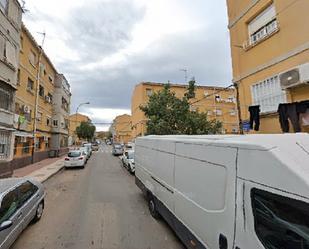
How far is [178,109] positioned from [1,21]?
36.2 ft

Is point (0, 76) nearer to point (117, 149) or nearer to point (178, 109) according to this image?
point (178, 109)

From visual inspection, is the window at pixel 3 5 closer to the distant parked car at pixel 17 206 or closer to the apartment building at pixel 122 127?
the distant parked car at pixel 17 206

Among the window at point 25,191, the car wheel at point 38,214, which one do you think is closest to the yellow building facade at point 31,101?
the car wheel at point 38,214

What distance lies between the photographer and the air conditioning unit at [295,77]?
20.5 feet

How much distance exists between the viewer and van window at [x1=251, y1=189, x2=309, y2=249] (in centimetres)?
204

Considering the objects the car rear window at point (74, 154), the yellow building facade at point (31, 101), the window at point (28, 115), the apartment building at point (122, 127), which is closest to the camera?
the yellow building facade at point (31, 101)

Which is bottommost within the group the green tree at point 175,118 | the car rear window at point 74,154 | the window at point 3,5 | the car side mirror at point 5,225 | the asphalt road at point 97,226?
the asphalt road at point 97,226

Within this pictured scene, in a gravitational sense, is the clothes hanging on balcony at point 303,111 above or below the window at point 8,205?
above

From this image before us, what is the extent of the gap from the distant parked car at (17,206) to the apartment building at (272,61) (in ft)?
23.7

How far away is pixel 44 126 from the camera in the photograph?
24250 mm

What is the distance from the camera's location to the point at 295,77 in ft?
21.3

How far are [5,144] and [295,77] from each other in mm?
13633

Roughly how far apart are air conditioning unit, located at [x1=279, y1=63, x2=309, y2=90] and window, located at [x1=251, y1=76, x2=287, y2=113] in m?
0.50

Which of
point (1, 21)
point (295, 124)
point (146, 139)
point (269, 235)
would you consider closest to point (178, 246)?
point (269, 235)
